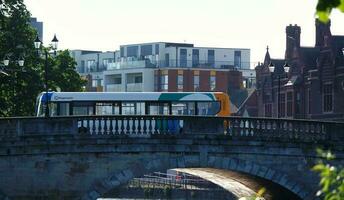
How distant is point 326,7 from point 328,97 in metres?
77.3

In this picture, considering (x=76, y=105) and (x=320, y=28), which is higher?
(x=320, y=28)

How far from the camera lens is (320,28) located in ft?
282

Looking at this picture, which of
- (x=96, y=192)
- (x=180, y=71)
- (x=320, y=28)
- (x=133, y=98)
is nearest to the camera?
(x=96, y=192)

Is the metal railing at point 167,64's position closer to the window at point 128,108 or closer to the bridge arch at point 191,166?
the window at point 128,108

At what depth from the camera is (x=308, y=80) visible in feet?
287

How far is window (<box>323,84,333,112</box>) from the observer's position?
82.6m

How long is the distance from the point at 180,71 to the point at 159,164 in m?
83.4

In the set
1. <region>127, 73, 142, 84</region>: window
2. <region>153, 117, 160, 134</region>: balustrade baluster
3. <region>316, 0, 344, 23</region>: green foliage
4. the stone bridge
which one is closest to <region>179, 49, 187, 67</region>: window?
<region>127, 73, 142, 84</region>: window

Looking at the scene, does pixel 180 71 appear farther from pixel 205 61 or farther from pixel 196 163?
pixel 196 163

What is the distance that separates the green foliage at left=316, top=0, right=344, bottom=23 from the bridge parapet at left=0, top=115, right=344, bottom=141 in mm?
28154

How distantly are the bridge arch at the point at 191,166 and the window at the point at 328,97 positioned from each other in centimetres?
4629

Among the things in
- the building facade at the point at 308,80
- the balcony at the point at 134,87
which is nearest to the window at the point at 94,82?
the balcony at the point at 134,87

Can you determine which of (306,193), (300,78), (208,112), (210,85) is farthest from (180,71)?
(306,193)

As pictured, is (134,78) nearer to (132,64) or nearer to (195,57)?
(132,64)
